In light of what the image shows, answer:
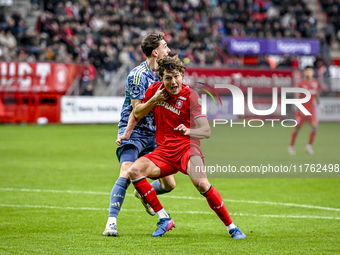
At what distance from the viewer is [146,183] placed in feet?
19.6

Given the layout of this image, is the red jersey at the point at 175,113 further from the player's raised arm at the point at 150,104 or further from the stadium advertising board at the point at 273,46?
the stadium advertising board at the point at 273,46

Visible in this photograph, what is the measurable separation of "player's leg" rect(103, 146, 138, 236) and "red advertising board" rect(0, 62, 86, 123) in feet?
60.2

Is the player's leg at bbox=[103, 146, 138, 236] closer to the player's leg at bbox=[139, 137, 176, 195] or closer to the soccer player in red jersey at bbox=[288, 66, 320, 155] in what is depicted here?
the player's leg at bbox=[139, 137, 176, 195]

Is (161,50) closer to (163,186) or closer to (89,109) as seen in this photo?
(163,186)

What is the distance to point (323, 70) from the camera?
3078 centimetres

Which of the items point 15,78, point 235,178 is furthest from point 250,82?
point 235,178

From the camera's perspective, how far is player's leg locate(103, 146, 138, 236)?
19.2 feet

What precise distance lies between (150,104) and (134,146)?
28.2 inches

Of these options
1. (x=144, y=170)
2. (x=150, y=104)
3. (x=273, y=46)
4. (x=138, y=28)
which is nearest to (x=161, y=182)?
(x=144, y=170)

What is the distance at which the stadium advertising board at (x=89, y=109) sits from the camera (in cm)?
2422

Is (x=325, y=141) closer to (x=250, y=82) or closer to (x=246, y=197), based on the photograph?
(x=250, y=82)

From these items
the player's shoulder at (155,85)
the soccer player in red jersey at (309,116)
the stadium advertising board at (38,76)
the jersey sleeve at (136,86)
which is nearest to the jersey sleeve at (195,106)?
the player's shoulder at (155,85)

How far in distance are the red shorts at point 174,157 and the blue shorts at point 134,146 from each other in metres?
0.45

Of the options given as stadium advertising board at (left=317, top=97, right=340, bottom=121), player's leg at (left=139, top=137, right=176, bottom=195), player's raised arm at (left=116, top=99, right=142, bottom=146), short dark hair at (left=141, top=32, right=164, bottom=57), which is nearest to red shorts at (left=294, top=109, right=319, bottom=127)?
player's leg at (left=139, top=137, right=176, bottom=195)
